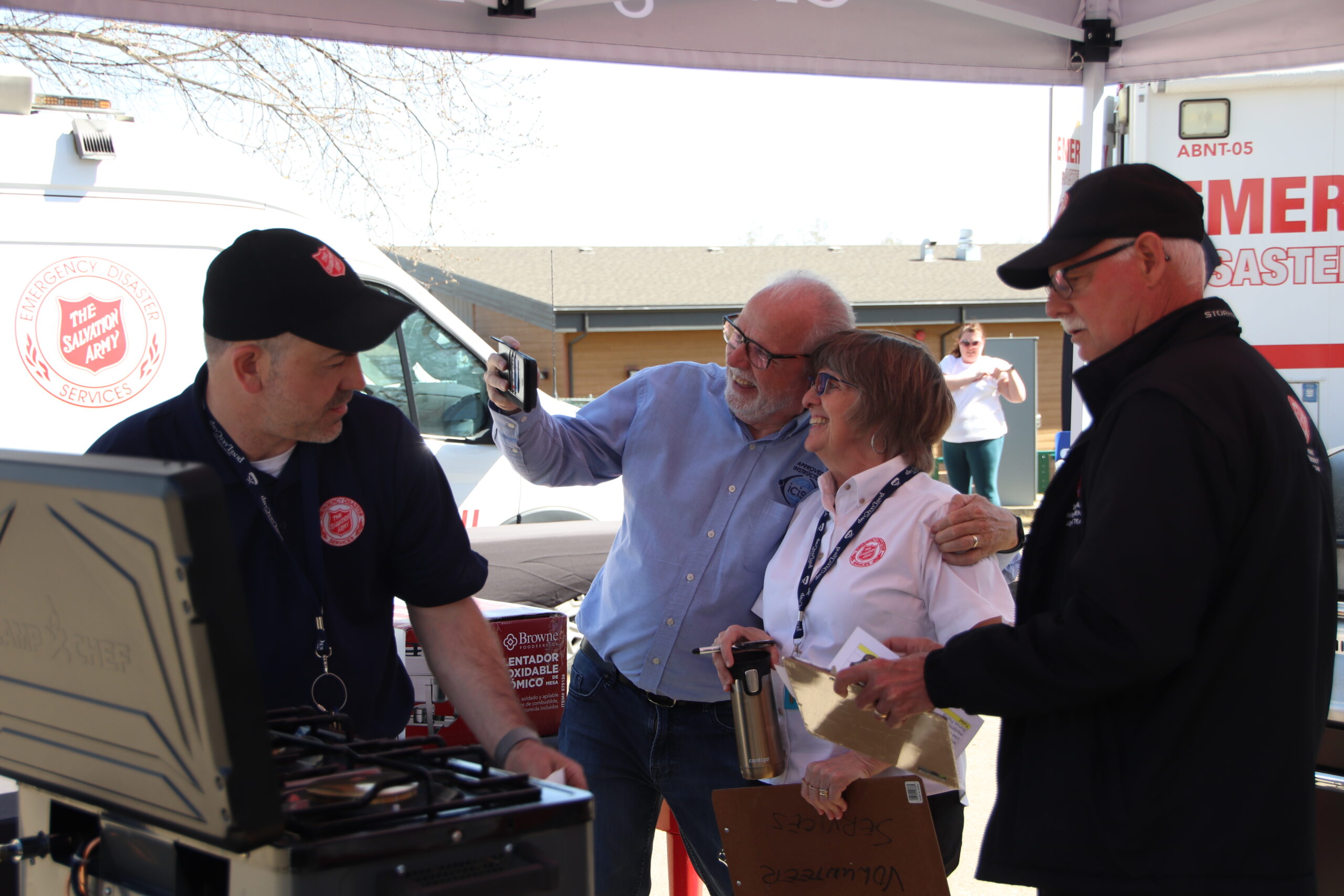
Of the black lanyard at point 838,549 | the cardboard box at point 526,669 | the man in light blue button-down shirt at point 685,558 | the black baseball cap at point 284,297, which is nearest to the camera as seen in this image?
the black baseball cap at point 284,297

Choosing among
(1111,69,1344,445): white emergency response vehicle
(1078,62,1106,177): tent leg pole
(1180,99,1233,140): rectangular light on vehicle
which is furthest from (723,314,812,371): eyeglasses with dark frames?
(1180,99,1233,140): rectangular light on vehicle

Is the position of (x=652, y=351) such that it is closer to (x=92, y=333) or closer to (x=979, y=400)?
(x=979, y=400)

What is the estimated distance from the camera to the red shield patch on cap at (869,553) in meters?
2.29

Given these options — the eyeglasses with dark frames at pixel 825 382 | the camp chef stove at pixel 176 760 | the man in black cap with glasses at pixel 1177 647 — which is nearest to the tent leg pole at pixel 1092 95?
the eyeglasses with dark frames at pixel 825 382

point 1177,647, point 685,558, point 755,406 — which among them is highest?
point 755,406

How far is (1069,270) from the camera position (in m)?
1.84

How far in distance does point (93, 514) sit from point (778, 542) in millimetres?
1791

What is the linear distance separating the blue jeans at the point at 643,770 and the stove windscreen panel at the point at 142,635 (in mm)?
1570

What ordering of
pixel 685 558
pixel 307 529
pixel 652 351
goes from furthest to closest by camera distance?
pixel 652 351 < pixel 685 558 < pixel 307 529

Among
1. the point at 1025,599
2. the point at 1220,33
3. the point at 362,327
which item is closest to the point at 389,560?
the point at 362,327

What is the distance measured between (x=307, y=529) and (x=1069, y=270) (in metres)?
1.42

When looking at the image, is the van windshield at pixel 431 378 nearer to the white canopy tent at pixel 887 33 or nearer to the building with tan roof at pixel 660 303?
the white canopy tent at pixel 887 33

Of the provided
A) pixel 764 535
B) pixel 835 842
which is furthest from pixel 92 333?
pixel 835 842

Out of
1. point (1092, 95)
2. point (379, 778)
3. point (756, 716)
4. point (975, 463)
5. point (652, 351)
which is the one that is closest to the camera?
point (379, 778)
